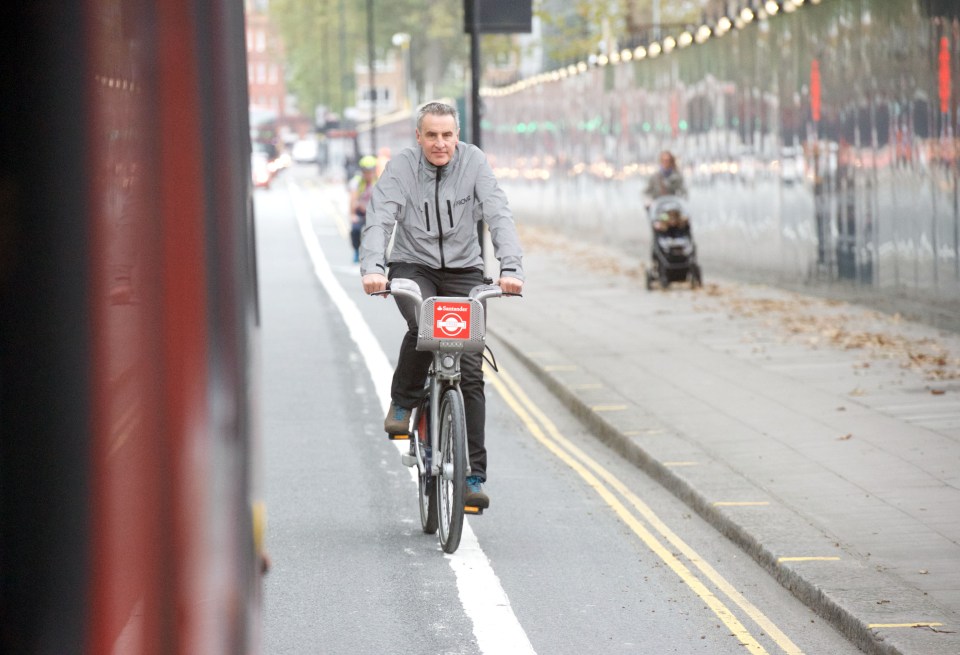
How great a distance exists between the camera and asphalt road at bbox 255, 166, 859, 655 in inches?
229

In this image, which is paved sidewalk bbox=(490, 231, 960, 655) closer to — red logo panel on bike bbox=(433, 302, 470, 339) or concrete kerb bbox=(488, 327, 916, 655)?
concrete kerb bbox=(488, 327, 916, 655)

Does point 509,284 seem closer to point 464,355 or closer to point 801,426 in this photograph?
point 464,355

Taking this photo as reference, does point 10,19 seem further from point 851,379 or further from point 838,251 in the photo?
point 838,251

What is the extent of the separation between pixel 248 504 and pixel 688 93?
2435 cm

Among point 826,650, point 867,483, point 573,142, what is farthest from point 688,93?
point 826,650

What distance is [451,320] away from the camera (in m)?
6.87

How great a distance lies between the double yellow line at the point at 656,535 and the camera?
5.92 m

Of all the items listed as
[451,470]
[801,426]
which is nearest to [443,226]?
[451,470]

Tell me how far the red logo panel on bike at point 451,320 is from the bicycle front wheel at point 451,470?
0.26 m

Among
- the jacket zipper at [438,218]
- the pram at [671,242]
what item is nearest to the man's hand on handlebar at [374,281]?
the jacket zipper at [438,218]

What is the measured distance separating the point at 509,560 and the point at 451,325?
3.16ft

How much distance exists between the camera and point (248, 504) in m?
2.44

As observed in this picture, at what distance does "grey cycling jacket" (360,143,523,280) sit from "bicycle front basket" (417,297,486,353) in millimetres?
211

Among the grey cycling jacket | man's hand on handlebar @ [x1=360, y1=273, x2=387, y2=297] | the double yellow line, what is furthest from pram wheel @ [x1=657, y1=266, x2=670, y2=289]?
man's hand on handlebar @ [x1=360, y1=273, x2=387, y2=297]
